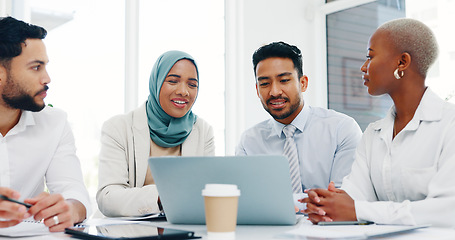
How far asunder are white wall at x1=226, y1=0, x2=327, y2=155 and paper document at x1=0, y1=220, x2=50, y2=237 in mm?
3018

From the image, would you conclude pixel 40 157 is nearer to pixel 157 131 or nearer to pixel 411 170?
pixel 157 131

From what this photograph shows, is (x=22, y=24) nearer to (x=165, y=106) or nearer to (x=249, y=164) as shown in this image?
(x=165, y=106)

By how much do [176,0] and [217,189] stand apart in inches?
134

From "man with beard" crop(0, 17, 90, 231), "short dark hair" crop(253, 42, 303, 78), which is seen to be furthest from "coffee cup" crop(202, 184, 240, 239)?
"short dark hair" crop(253, 42, 303, 78)

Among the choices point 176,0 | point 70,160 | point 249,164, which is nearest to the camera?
point 249,164

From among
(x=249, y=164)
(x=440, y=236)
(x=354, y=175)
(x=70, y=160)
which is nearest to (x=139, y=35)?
(x=70, y=160)

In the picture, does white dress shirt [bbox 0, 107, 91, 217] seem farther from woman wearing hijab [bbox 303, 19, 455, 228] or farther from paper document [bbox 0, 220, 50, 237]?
woman wearing hijab [bbox 303, 19, 455, 228]

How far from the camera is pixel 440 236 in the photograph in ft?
3.24

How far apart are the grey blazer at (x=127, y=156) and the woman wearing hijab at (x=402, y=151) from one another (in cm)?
72

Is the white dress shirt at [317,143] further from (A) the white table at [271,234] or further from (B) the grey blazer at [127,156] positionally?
(A) the white table at [271,234]

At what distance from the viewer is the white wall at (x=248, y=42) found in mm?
4202

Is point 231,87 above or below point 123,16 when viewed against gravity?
below

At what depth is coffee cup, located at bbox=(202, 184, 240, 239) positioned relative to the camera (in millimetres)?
919

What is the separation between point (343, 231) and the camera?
3.33 ft
